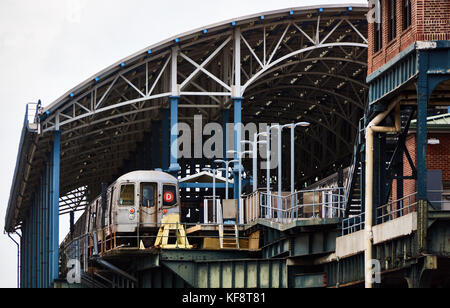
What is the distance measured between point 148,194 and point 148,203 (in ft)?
1.57

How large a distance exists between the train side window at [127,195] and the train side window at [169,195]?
5.63ft

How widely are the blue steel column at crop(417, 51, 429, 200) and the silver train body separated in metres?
21.8

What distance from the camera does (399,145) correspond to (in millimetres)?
46500

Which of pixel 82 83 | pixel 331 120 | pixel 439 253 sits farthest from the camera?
pixel 331 120

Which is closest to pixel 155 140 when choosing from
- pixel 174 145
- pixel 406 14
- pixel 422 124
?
pixel 174 145

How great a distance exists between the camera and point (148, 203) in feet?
201

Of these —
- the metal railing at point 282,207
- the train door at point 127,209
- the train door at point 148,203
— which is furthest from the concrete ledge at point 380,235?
the train door at point 148,203

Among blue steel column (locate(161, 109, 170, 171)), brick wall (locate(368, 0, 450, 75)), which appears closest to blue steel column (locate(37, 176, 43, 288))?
blue steel column (locate(161, 109, 170, 171))

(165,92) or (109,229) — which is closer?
(109,229)

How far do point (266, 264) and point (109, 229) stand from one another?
38.3ft

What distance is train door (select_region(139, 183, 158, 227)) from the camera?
199 feet
